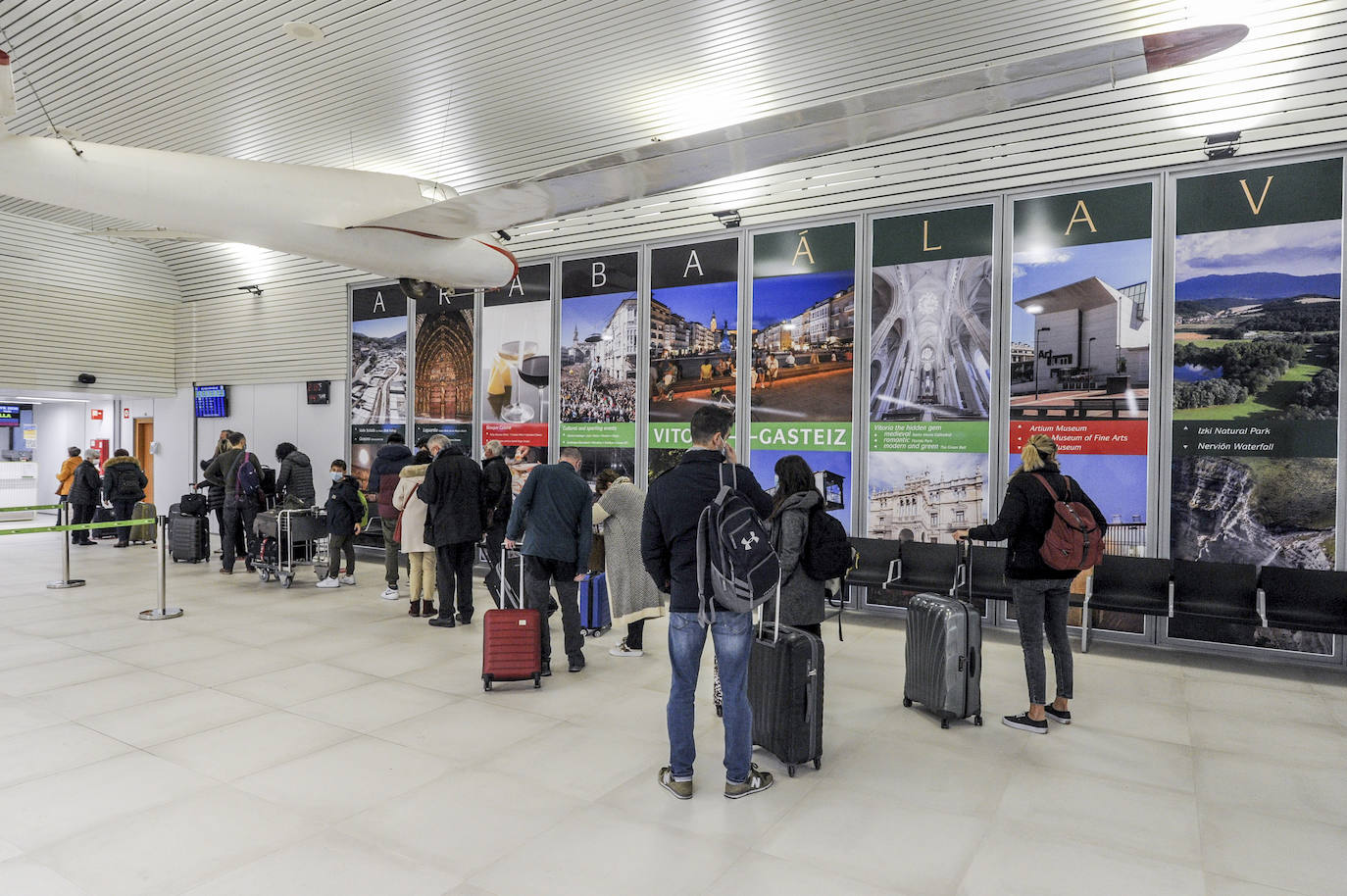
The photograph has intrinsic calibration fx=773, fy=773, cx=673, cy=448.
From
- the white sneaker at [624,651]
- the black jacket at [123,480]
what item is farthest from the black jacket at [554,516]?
the black jacket at [123,480]

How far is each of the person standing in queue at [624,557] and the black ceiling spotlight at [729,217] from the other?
139 inches

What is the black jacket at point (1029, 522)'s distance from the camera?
13.5ft

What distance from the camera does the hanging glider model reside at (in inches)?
138

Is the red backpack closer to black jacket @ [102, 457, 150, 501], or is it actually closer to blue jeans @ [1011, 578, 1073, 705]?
blue jeans @ [1011, 578, 1073, 705]

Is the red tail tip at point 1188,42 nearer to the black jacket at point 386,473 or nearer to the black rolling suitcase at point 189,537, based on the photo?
the black jacket at point 386,473

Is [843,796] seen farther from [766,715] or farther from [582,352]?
[582,352]

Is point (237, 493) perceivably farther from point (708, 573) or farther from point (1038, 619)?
point (1038, 619)

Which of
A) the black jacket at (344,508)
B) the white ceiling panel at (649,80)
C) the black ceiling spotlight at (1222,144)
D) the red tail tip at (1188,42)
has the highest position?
the white ceiling panel at (649,80)

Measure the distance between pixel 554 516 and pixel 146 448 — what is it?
13077mm

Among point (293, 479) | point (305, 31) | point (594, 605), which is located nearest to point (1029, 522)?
point (594, 605)

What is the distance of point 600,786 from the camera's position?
345 centimetres

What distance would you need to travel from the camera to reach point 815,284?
7715 millimetres

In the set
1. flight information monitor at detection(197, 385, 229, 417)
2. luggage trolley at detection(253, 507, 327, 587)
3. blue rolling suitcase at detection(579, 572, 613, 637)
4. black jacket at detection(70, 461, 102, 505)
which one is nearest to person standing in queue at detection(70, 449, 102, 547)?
black jacket at detection(70, 461, 102, 505)

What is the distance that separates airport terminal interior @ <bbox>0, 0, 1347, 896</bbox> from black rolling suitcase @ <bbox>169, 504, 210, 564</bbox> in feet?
0.32
